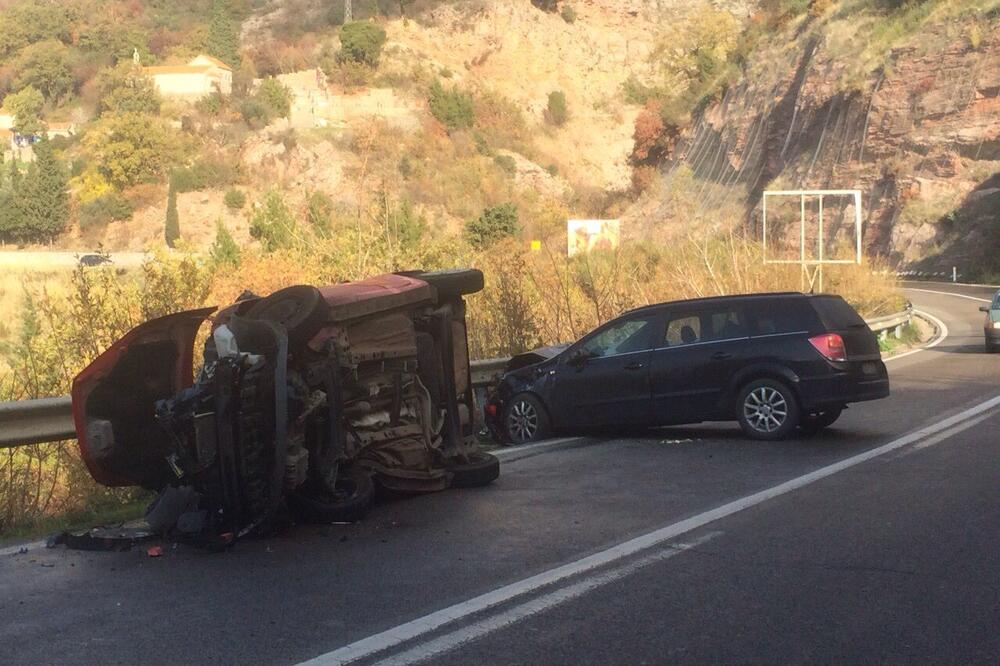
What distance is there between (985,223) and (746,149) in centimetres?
1888

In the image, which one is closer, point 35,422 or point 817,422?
point 35,422

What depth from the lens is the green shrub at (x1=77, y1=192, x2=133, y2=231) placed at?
72000 millimetres

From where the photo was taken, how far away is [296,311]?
26.2 ft

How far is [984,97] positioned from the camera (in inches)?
2100

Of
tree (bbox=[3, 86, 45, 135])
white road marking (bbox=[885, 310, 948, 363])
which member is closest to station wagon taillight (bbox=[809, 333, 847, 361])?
white road marking (bbox=[885, 310, 948, 363])

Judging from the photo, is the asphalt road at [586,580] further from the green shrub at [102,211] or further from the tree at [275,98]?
the tree at [275,98]

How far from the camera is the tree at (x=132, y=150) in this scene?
2990 inches

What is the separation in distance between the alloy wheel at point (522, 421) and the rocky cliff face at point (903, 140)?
39612mm

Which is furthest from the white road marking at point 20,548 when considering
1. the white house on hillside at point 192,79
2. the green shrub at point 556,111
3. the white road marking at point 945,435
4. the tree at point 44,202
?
the green shrub at point 556,111

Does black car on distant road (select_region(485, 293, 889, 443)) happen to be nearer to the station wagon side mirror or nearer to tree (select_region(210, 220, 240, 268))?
the station wagon side mirror

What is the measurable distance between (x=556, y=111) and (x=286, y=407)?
304 ft

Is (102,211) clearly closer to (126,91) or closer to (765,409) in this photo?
(126,91)

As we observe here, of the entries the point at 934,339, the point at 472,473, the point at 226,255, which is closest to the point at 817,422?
the point at 472,473

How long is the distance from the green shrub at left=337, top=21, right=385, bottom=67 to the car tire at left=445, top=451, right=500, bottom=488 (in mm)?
88529
